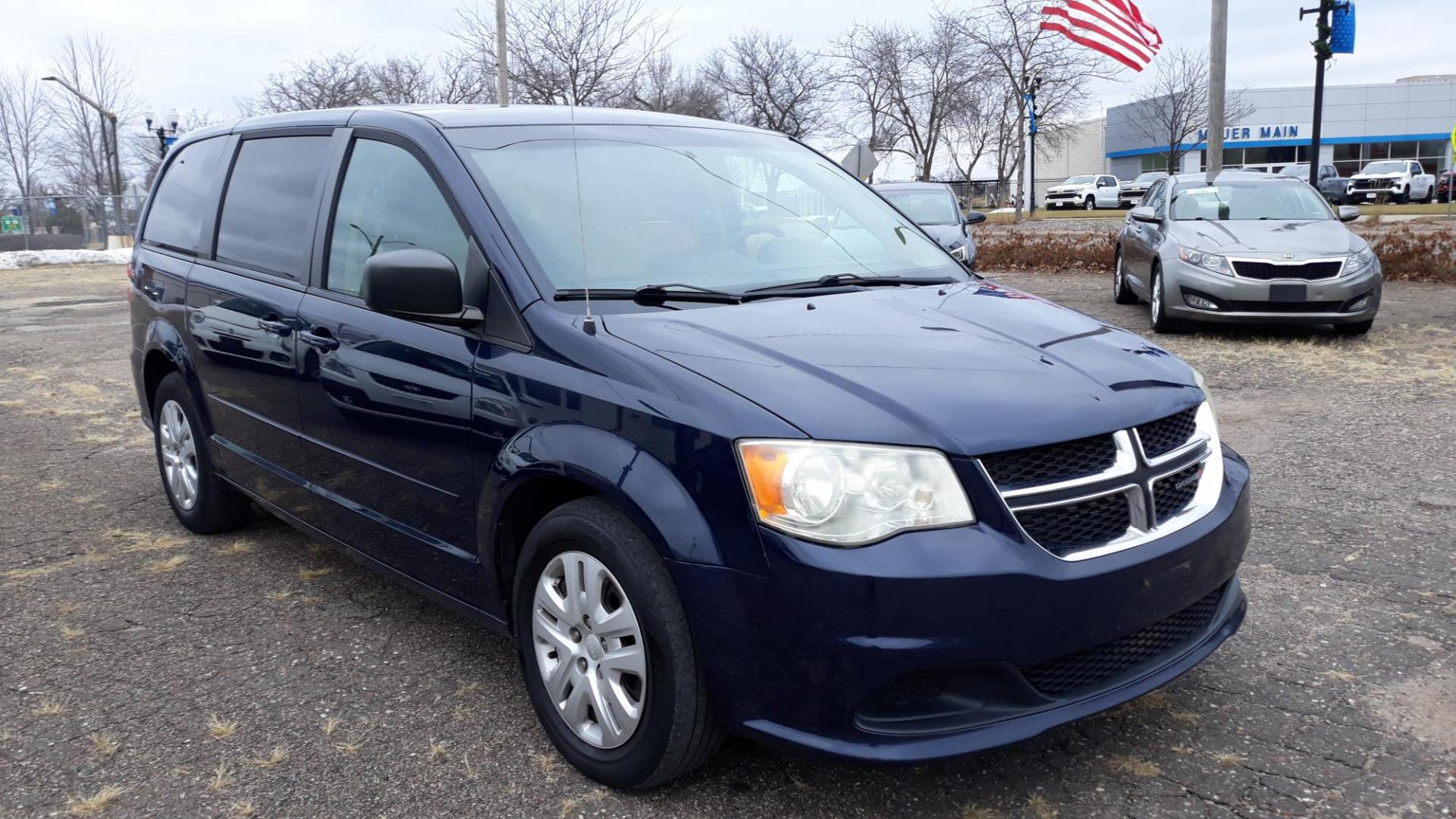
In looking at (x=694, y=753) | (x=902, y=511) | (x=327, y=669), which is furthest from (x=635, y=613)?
(x=327, y=669)

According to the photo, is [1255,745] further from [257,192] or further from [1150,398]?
[257,192]

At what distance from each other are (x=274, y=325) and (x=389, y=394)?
86 cm

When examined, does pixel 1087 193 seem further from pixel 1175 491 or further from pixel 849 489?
pixel 849 489

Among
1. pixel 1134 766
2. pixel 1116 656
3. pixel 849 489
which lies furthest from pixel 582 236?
pixel 1134 766

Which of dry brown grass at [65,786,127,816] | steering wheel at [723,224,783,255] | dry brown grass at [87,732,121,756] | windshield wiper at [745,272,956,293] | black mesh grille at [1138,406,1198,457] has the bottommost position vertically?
dry brown grass at [65,786,127,816]

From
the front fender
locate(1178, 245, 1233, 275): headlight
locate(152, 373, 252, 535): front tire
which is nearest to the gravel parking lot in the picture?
locate(152, 373, 252, 535): front tire

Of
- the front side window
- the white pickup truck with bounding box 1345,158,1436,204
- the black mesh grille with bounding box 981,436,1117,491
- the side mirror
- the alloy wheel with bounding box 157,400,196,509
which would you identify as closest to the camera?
the black mesh grille with bounding box 981,436,1117,491

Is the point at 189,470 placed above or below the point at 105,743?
above

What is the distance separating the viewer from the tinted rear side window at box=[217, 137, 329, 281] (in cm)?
396

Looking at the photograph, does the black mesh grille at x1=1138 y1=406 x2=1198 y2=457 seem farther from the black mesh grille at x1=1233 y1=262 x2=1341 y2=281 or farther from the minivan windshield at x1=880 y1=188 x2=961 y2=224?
the minivan windshield at x1=880 y1=188 x2=961 y2=224

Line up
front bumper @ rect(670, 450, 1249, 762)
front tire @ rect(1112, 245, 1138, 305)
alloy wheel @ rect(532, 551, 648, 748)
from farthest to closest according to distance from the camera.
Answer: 1. front tire @ rect(1112, 245, 1138, 305)
2. alloy wheel @ rect(532, 551, 648, 748)
3. front bumper @ rect(670, 450, 1249, 762)

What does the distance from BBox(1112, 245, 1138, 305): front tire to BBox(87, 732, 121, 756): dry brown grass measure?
11.6m

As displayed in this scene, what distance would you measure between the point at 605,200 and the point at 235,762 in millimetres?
1860

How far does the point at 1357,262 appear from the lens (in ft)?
32.2
